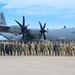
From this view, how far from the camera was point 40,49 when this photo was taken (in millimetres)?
21078

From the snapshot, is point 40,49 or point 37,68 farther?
point 40,49

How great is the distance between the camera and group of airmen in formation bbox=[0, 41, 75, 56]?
2052cm

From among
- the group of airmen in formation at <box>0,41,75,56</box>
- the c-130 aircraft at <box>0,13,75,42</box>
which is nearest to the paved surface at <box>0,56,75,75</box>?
the group of airmen in formation at <box>0,41,75,56</box>

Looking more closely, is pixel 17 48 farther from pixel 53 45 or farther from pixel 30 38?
pixel 30 38

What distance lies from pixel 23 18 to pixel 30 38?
3.11 m

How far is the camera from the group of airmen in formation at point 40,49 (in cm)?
2052

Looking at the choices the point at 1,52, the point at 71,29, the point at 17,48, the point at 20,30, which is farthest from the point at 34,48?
the point at 71,29

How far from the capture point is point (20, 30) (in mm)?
31234

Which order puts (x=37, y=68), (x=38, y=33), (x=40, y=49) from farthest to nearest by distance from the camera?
1. (x=38, y=33)
2. (x=40, y=49)
3. (x=37, y=68)

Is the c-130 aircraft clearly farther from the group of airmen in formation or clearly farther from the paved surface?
the paved surface

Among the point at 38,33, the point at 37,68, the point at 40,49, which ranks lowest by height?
the point at 37,68

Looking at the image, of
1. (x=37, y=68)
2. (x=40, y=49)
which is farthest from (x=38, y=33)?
(x=37, y=68)

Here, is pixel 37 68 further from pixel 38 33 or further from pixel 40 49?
pixel 38 33

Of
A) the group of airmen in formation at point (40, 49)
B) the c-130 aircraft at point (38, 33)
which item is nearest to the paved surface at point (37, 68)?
the group of airmen in formation at point (40, 49)
